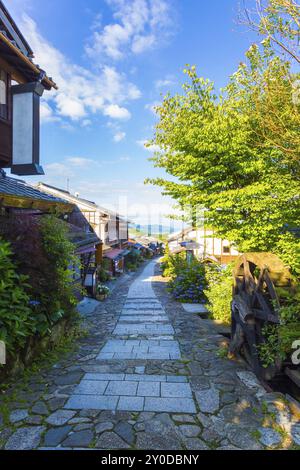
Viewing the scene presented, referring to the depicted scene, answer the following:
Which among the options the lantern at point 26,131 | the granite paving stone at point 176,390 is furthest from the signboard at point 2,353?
the lantern at point 26,131

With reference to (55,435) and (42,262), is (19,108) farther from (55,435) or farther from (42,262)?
(55,435)

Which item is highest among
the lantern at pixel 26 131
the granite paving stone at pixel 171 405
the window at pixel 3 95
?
the window at pixel 3 95

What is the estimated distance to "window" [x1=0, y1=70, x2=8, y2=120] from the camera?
6.40 m

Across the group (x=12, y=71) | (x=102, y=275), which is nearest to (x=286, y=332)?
(x=12, y=71)

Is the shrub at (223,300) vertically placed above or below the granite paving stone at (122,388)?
above

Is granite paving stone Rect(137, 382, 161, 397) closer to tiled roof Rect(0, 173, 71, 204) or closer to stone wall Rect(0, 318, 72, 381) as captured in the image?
stone wall Rect(0, 318, 72, 381)

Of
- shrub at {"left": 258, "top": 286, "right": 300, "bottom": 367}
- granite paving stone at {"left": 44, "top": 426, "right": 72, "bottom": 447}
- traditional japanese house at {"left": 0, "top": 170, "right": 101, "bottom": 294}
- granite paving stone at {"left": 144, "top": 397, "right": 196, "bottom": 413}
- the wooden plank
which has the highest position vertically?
traditional japanese house at {"left": 0, "top": 170, "right": 101, "bottom": 294}

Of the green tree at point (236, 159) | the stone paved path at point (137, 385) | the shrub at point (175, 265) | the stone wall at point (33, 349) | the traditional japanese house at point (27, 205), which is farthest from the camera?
the shrub at point (175, 265)

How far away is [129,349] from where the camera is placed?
6320mm

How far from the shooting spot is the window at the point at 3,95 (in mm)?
6398

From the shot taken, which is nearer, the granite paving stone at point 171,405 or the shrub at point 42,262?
the granite paving stone at point 171,405

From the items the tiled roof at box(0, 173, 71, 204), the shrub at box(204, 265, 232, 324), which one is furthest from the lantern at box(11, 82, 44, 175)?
the shrub at box(204, 265, 232, 324)

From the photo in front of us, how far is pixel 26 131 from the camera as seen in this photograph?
19.5 ft

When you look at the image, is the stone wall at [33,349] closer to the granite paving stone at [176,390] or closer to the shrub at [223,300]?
the granite paving stone at [176,390]
